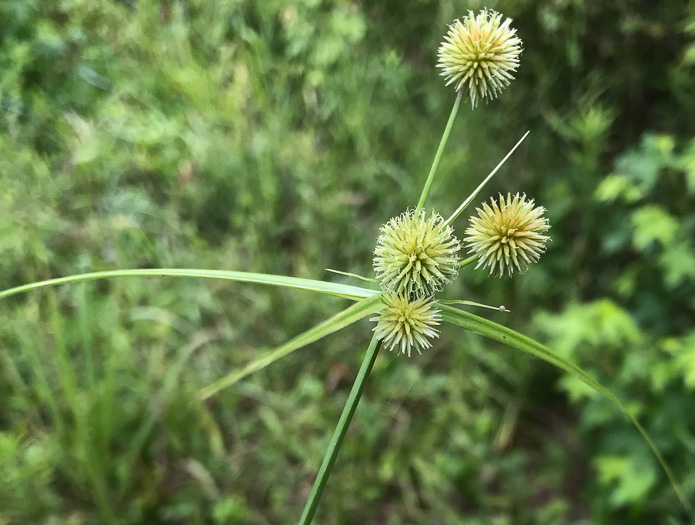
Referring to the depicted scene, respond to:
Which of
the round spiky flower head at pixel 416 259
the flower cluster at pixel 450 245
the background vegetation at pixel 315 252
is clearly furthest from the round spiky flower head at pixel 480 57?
the background vegetation at pixel 315 252

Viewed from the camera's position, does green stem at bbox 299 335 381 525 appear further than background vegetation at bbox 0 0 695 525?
No

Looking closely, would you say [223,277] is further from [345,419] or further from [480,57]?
[480,57]

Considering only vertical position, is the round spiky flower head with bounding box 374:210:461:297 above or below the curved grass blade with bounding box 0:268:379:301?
above

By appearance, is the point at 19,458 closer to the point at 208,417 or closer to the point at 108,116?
the point at 208,417

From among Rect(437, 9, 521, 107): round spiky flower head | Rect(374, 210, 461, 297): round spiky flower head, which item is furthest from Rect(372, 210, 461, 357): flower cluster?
Rect(437, 9, 521, 107): round spiky flower head

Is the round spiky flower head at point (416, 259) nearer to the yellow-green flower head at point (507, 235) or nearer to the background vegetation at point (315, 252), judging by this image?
the yellow-green flower head at point (507, 235)

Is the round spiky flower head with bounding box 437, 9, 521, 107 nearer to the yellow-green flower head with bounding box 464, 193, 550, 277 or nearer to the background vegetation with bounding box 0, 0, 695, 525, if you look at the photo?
the yellow-green flower head with bounding box 464, 193, 550, 277

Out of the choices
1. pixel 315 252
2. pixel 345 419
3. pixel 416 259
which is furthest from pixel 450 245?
pixel 315 252
